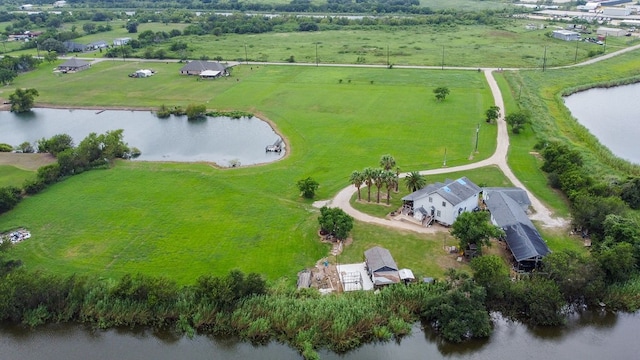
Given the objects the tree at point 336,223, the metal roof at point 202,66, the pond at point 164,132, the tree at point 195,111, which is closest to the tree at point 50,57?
the pond at point 164,132

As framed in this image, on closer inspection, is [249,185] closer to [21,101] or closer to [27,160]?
[27,160]

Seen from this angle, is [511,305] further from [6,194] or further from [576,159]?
[6,194]

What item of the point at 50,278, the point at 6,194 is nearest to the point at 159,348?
the point at 50,278

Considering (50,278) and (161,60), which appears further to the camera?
(161,60)

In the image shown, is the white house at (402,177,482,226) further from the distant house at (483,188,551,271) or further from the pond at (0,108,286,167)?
the pond at (0,108,286,167)

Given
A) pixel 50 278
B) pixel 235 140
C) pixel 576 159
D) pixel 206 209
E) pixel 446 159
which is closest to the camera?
pixel 50 278

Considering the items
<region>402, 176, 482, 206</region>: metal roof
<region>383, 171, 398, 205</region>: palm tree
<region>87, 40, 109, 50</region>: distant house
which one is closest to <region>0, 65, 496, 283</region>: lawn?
<region>402, 176, 482, 206</region>: metal roof
